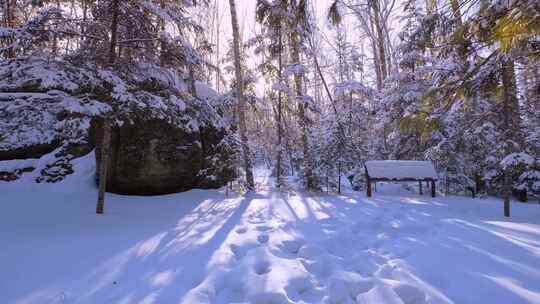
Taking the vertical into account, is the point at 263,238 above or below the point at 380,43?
below

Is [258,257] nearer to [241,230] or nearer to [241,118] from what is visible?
[241,230]

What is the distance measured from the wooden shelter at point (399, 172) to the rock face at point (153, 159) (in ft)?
14.4

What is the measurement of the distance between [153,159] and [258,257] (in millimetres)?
5166

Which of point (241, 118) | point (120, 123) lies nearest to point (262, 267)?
point (120, 123)

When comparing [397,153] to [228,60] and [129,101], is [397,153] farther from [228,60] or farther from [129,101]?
[129,101]

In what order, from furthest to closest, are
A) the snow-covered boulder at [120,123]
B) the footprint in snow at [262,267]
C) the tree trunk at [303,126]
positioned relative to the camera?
the tree trunk at [303,126] < the snow-covered boulder at [120,123] < the footprint in snow at [262,267]

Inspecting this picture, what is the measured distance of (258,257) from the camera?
3.21m

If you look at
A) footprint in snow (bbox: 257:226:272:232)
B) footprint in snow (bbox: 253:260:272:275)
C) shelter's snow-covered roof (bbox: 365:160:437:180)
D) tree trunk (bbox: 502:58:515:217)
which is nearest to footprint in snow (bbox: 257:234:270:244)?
footprint in snow (bbox: 257:226:272:232)

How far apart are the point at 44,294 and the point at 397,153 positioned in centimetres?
1273

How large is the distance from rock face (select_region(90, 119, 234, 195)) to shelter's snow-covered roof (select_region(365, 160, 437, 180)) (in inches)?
176

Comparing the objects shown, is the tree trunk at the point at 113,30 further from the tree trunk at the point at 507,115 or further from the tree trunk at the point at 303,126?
the tree trunk at the point at 507,115

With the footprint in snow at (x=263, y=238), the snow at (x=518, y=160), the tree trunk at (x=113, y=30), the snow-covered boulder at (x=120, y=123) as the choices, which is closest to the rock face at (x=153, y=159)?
the snow-covered boulder at (x=120, y=123)

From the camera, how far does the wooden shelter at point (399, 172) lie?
8.79 metres

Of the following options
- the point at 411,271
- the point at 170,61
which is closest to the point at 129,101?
the point at 170,61
